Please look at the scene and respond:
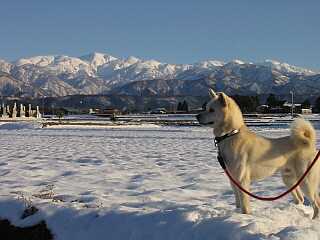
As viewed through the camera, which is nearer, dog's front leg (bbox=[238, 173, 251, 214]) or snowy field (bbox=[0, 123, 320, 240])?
snowy field (bbox=[0, 123, 320, 240])

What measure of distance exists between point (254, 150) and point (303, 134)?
780mm

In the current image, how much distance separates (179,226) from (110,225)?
41.2 inches

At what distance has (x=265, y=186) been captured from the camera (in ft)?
33.0

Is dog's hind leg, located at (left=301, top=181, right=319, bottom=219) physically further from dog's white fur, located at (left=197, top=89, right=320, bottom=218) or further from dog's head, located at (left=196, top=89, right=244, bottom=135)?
dog's head, located at (left=196, top=89, right=244, bottom=135)

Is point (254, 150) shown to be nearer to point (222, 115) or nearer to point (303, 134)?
point (222, 115)

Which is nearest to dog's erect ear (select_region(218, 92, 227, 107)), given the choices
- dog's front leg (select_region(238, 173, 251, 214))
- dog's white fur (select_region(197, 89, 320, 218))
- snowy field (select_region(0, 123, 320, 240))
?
dog's white fur (select_region(197, 89, 320, 218))

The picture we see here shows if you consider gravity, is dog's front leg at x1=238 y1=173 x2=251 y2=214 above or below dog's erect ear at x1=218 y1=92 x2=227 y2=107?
below

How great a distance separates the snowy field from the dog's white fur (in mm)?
486

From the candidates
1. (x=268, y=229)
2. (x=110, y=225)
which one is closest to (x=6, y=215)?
(x=110, y=225)

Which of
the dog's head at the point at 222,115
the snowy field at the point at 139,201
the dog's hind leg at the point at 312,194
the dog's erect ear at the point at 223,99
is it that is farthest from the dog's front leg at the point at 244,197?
the dog's erect ear at the point at 223,99

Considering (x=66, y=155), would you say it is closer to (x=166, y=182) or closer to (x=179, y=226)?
(x=166, y=182)

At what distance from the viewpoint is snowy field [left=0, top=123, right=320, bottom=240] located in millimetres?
5980

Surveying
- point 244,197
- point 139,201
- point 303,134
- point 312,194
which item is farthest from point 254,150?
point 139,201

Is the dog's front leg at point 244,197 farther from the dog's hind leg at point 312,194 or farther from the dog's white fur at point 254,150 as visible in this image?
the dog's hind leg at point 312,194
